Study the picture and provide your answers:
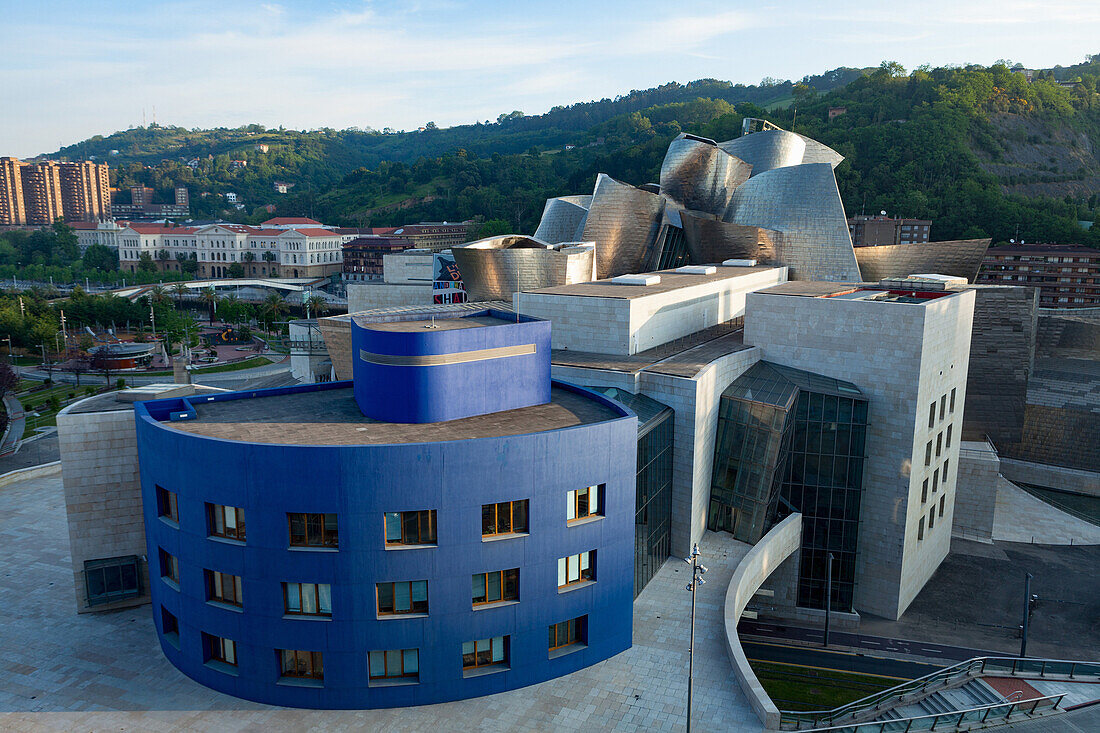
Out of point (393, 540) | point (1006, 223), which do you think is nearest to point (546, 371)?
point (393, 540)

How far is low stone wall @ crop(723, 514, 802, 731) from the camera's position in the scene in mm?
20594

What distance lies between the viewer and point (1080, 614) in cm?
3619

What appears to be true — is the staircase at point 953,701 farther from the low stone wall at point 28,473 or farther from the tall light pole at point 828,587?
the low stone wall at point 28,473

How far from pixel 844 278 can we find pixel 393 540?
142 ft

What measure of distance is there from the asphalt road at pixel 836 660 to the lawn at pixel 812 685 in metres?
0.43

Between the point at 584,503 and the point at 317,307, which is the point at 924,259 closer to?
the point at 584,503

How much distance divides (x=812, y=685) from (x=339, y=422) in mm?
21244

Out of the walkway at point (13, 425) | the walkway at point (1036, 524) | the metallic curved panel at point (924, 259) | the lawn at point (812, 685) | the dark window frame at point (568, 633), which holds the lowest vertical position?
the walkway at point (1036, 524)

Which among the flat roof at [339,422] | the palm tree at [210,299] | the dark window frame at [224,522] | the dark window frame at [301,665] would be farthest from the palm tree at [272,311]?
the dark window frame at [301,665]

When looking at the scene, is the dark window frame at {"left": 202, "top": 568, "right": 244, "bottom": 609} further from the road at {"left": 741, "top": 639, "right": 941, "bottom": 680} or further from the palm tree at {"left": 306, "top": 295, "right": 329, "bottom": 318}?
the palm tree at {"left": 306, "top": 295, "right": 329, "bottom": 318}

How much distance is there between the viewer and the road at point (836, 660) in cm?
3084

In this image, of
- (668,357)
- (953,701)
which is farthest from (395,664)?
(668,357)

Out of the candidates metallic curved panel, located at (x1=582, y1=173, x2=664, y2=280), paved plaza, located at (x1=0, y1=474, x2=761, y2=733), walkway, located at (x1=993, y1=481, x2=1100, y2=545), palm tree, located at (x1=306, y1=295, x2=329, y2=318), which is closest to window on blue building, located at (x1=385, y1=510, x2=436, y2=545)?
paved plaza, located at (x1=0, y1=474, x2=761, y2=733)

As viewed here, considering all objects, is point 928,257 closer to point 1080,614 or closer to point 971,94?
point 1080,614
